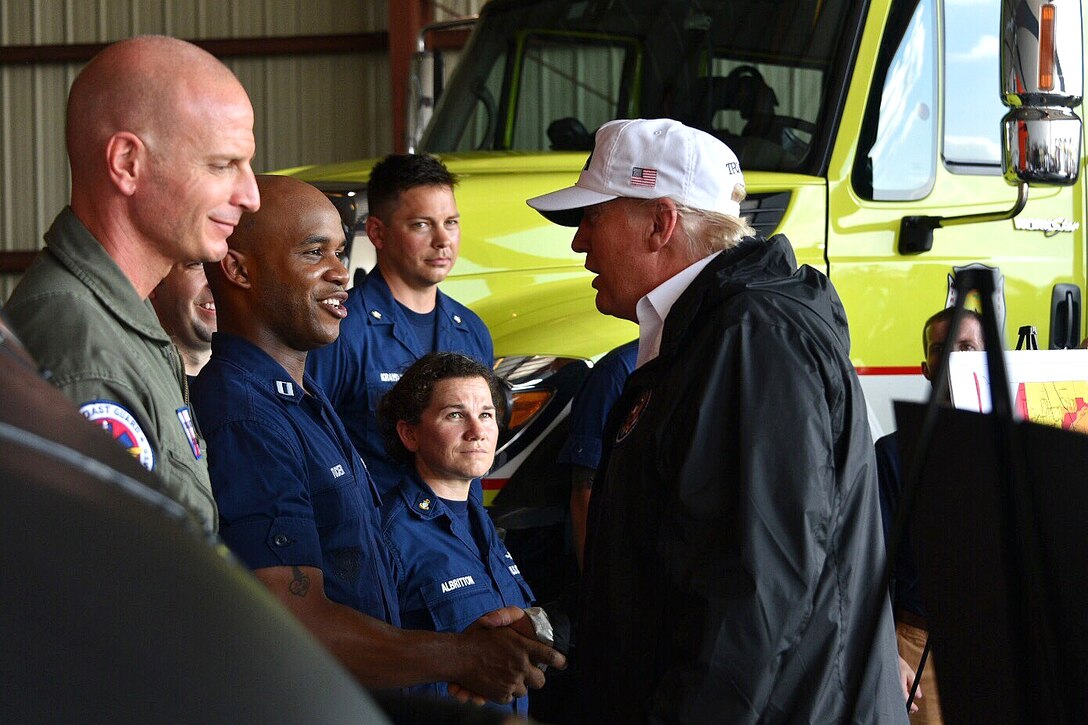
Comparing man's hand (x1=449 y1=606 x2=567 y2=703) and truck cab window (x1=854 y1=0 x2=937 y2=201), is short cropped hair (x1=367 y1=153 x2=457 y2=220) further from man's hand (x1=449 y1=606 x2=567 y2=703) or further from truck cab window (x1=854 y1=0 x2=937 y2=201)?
man's hand (x1=449 y1=606 x2=567 y2=703)

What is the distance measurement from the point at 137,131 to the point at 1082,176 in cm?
425

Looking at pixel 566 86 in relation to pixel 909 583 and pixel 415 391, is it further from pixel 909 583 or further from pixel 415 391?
pixel 909 583

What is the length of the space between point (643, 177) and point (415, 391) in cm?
108

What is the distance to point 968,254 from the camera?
190 inches

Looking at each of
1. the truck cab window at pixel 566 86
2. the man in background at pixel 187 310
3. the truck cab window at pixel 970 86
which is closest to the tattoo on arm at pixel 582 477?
the man in background at pixel 187 310

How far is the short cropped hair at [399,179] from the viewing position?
423 centimetres

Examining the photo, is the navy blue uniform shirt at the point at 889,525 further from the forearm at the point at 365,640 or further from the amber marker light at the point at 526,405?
the forearm at the point at 365,640

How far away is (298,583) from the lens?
89.6 inches

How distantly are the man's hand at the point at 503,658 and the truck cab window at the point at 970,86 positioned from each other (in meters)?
3.10

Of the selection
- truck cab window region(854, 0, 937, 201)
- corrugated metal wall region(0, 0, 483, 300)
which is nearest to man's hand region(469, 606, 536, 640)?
truck cab window region(854, 0, 937, 201)

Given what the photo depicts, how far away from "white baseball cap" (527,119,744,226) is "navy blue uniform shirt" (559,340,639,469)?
3.66 feet

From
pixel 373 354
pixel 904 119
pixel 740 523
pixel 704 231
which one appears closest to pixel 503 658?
pixel 740 523

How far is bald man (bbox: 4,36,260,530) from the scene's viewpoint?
67.9 inches

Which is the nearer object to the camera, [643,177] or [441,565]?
[643,177]
